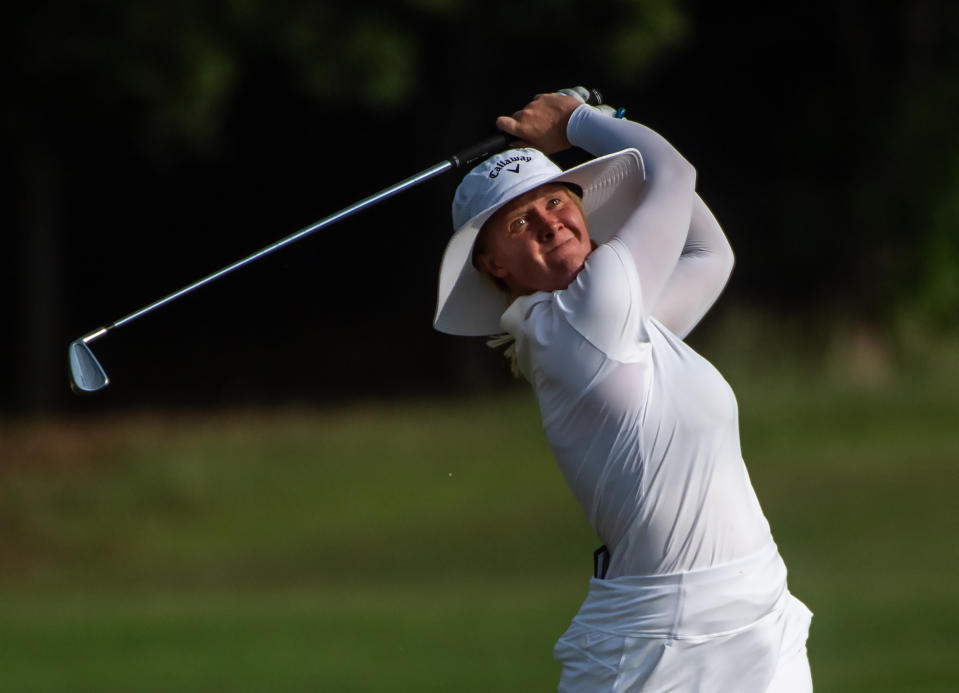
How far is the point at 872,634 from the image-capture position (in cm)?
953

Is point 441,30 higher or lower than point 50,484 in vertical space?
higher

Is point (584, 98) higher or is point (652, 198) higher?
point (584, 98)

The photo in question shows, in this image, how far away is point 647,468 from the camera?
3.06 metres

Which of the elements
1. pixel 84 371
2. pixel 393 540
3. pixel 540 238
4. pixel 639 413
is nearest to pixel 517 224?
pixel 540 238

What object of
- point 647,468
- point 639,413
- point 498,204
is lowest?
point 647,468

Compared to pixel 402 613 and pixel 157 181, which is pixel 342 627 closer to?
pixel 402 613

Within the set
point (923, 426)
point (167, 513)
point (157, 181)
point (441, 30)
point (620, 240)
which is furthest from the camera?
point (157, 181)

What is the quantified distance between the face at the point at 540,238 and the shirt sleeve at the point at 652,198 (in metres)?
0.10

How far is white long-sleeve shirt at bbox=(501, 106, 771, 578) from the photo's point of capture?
3.05 m

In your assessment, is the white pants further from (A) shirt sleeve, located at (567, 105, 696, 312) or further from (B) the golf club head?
(B) the golf club head

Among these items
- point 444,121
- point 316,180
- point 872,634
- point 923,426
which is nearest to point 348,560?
point 872,634

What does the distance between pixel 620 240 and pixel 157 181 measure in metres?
18.3

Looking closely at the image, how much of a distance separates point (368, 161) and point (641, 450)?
59.3 ft

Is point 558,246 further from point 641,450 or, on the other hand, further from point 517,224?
point 641,450
